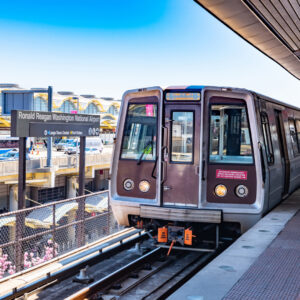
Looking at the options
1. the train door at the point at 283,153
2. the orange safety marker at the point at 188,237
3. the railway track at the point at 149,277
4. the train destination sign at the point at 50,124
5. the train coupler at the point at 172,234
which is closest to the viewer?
the railway track at the point at 149,277

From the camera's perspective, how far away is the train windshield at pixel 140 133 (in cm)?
749

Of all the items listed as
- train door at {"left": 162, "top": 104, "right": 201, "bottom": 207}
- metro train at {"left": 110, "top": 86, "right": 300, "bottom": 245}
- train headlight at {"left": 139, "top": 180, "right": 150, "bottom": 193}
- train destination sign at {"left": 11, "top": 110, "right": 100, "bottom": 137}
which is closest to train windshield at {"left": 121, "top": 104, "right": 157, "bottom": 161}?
metro train at {"left": 110, "top": 86, "right": 300, "bottom": 245}

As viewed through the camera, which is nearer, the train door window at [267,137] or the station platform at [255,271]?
the station platform at [255,271]

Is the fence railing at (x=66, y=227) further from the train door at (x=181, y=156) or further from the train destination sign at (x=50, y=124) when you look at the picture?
the train destination sign at (x=50, y=124)

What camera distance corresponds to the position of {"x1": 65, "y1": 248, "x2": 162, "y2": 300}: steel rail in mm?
5681

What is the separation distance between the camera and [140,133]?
7621 millimetres

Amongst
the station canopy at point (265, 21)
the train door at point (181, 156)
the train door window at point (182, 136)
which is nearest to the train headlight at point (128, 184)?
the train door at point (181, 156)

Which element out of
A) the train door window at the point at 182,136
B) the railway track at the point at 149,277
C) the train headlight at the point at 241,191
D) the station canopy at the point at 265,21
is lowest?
the railway track at the point at 149,277

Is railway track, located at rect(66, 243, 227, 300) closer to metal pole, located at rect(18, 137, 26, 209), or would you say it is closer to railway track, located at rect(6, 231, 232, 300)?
railway track, located at rect(6, 231, 232, 300)

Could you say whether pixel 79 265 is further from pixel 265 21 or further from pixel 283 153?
pixel 265 21

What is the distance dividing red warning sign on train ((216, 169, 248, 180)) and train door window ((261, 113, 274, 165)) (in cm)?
95

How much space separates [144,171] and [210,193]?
114cm

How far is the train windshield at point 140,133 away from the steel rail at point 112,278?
1625 mm

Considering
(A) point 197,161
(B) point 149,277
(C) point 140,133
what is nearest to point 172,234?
(B) point 149,277
